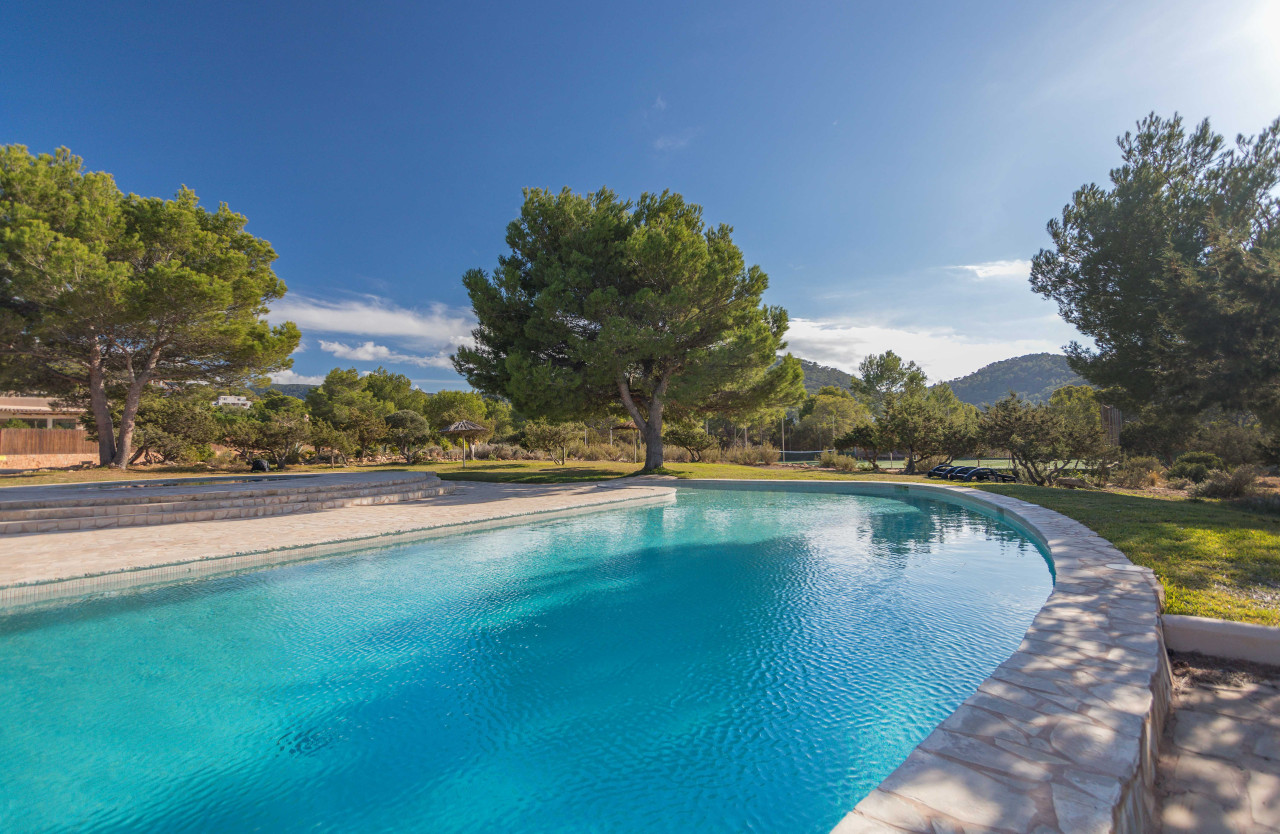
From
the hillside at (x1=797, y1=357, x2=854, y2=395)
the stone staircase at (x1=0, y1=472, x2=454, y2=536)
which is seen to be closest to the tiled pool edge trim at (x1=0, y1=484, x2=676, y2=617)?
the stone staircase at (x1=0, y1=472, x2=454, y2=536)

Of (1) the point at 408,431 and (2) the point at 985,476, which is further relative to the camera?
(1) the point at 408,431

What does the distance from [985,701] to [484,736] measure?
268 centimetres

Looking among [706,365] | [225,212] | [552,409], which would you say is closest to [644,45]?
[706,365]

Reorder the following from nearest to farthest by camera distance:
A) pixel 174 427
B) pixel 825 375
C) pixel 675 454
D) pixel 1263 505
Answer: pixel 1263 505 < pixel 174 427 < pixel 675 454 < pixel 825 375

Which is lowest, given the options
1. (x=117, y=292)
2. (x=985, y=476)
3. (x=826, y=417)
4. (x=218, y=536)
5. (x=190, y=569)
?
(x=190, y=569)

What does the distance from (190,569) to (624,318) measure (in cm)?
1336

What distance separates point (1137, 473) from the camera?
1708 cm

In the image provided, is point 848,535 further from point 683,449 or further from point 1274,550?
point 683,449

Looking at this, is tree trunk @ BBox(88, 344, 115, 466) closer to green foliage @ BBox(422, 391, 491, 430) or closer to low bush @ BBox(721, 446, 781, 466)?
green foliage @ BBox(422, 391, 491, 430)

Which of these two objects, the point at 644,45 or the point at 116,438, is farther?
the point at 116,438

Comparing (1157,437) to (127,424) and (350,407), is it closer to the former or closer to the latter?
(127,424)

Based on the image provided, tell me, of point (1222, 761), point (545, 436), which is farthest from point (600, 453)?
point (1222, 761)

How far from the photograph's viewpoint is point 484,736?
301 cm

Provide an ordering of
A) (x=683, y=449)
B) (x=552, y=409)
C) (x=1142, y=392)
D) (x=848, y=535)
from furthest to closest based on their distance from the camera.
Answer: (x=683, y=449), (x=552, y=409), (x=1142, y=392), (x=848, y=535)
